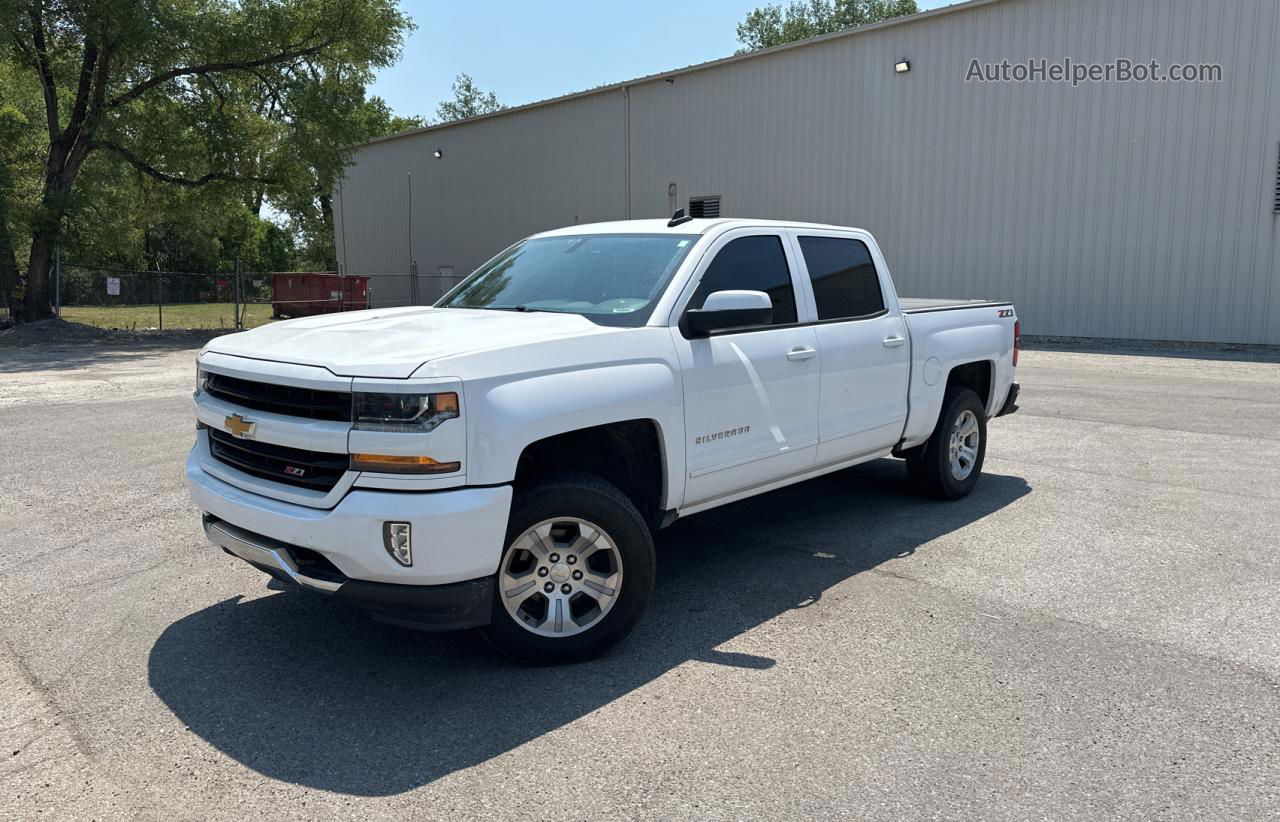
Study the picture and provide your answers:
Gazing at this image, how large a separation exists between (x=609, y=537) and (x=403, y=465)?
100 cm

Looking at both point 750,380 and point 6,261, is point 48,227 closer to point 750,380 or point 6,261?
point 6,261

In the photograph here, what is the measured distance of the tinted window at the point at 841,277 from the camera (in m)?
5.56

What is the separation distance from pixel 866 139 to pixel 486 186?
15.5 m

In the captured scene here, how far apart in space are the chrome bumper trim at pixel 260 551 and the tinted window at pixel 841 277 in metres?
3.22

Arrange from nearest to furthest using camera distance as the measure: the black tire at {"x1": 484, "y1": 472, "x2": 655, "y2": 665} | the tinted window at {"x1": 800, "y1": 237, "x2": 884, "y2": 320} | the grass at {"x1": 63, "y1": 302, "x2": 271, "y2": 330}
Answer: the black tire at {"x1": 484, "y1": 472, "x2": 655, "y2": 665}
the tinted window at {"x1": 800, "y1": 237, "x2": 884, "y2": 320}
the grass at {"x1": 63, "y1": 302, "x2": 271, "y2": 330}

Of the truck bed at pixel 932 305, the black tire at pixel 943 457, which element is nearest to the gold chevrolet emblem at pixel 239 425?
the truck bed at pixel 932 305

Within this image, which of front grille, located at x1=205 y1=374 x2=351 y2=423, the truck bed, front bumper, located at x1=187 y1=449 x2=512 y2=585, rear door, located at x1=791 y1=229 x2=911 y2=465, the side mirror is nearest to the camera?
front bumper, located at x1=187 y1=449 x2=512 y2=585

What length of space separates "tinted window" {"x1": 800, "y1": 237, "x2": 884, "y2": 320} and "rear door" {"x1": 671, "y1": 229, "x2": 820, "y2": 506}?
0.69 feet

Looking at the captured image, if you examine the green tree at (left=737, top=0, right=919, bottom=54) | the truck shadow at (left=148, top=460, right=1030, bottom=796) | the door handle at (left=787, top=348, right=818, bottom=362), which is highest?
the green tree at (left=737, top=0, right=919, bottom=54)

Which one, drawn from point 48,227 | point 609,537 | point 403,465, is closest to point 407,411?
point 403,465

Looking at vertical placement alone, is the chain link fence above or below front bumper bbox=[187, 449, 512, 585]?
above

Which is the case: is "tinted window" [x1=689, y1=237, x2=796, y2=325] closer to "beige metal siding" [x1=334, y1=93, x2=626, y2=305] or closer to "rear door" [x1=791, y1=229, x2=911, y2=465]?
"rear door" [x1=791, y1=229, x2=911, y2=465]

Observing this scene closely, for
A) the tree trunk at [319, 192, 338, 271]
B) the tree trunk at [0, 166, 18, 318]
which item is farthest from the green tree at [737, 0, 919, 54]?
the tree trunk at [0, 166, 18, 318]

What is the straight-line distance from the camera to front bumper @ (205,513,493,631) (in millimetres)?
3547
